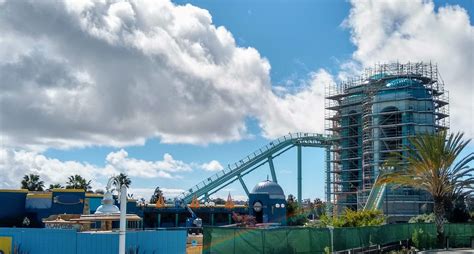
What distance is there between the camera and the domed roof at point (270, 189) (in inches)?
3127

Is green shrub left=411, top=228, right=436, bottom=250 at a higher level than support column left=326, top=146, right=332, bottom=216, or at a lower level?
lower

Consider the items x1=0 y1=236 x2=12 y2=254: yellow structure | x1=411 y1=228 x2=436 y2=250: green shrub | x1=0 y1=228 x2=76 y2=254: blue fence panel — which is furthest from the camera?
x1=411 y1=228 x2=436 y2=250: green shrub

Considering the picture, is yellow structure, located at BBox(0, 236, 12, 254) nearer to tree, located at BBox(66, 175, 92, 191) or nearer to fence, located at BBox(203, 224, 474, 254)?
fence, located at BBox(203, 224, 474, 254)

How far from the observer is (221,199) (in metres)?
125

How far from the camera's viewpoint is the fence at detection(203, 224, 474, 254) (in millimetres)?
24469

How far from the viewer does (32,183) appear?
315ft

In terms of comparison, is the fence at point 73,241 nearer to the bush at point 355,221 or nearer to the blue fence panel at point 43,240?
the blue fence panel at point 43,240

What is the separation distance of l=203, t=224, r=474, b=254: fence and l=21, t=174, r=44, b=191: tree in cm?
6980

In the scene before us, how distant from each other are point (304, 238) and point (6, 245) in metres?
14.2

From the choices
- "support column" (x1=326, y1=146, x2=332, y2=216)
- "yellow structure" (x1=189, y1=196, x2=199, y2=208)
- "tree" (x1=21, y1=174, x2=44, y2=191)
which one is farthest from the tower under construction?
"tree" (x1=21, y1=174, x2=44, y2=191)

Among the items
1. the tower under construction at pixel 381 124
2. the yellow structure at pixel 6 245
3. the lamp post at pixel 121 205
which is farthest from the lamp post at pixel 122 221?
the tower under construction at pixel 381 124

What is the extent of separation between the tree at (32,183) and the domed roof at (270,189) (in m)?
38.1

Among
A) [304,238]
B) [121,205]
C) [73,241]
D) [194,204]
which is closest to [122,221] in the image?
→ [121,205]

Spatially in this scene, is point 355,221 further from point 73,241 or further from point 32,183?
point 32,183
